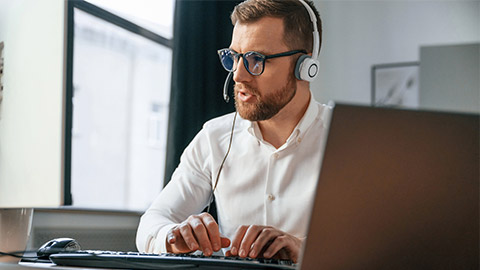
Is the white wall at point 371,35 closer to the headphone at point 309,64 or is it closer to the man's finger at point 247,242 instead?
the headphone at point 309,64

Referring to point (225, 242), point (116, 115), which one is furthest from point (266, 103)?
point (116, 115)

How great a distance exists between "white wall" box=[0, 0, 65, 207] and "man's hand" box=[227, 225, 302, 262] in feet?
1.14

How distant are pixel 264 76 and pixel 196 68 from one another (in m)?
1.04

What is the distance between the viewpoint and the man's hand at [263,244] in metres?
0.87

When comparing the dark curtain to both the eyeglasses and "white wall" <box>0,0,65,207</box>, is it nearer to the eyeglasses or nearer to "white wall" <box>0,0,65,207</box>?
the eyeglasses

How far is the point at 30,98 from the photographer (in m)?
0.95

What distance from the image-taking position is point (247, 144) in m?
1.55

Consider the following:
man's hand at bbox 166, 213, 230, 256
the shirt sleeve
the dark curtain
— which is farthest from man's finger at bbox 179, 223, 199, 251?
the dark curtain

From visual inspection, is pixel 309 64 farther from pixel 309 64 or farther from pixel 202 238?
pixel 202 238

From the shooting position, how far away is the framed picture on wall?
3.90 m

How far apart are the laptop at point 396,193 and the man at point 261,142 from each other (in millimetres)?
795

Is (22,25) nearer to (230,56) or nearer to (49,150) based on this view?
(49,150)

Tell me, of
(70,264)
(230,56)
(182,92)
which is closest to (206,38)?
(182,92)

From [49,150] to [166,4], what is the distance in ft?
7.16
